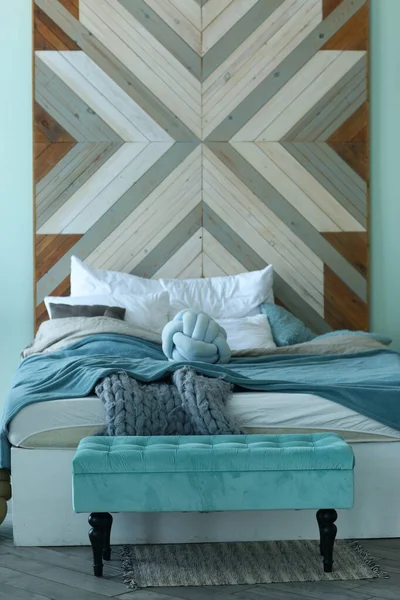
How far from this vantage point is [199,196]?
495 centimetres

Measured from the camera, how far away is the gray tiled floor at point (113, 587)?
247 cm

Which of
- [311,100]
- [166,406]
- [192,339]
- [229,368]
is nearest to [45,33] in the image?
[311,100]

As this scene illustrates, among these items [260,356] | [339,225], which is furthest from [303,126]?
[260,356]

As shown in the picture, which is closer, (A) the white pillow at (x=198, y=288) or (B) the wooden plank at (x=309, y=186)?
(A) the white pillow at (x=198, y=288)

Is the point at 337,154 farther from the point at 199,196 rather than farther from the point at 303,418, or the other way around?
the point at 303,418

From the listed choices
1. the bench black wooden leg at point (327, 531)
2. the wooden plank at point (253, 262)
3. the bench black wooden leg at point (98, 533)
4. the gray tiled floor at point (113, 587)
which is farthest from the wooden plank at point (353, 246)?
the bench black wooden leg at point (98, 533)

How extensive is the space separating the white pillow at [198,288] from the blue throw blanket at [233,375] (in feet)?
2.63

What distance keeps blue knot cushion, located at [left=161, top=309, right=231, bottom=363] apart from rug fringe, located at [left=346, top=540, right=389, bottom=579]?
38.4 inches

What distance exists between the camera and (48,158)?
4867 mm

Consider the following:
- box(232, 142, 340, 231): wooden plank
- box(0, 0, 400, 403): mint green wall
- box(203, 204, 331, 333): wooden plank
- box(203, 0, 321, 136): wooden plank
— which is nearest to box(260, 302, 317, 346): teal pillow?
box(203, 204, 331, 333): wooden plank

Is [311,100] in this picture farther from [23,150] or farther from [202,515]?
[202,515]

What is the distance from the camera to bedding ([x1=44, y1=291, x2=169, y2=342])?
4.40 meters

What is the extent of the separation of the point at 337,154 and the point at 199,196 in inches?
32.5

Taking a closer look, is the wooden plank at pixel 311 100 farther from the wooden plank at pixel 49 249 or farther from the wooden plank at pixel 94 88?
the wooden plank at pixel 49 249
